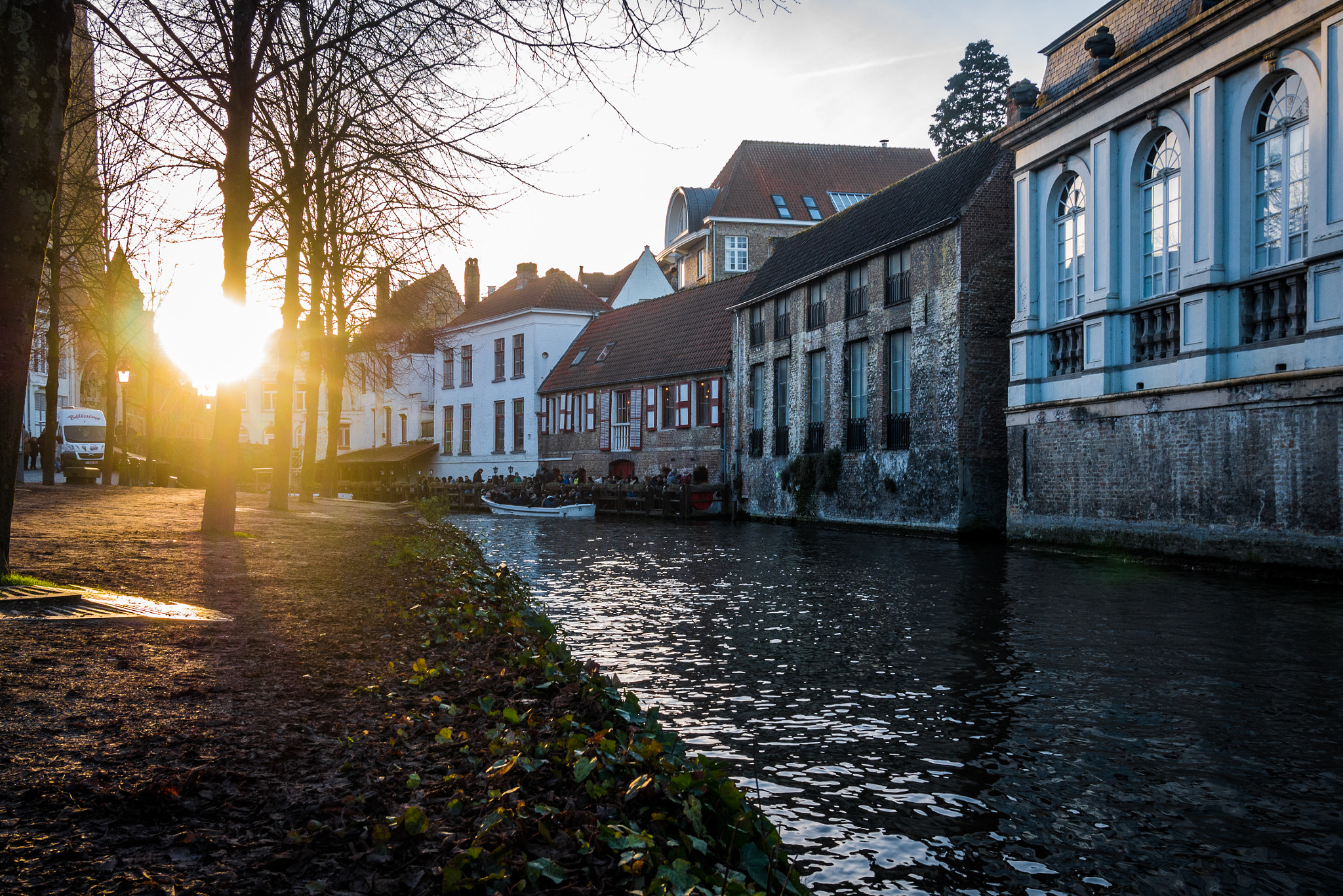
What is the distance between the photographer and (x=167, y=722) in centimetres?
371

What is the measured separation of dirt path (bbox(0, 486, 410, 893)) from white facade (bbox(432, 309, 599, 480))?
3899 centimetres

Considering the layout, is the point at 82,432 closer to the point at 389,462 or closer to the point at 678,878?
the point at 389,462

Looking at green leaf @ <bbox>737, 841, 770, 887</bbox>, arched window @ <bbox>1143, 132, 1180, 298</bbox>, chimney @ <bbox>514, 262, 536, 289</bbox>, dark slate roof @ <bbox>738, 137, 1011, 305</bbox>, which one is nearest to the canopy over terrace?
chimney @ <bbox>514, 262, 536, 289</bbox>

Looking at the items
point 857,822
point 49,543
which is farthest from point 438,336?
point 857,822

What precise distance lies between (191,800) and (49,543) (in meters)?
8.37

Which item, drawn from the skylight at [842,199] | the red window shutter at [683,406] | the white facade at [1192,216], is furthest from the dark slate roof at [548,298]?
the white facade at [1192,216]

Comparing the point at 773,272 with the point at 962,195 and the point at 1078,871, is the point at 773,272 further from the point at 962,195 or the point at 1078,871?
the point at 1078,871

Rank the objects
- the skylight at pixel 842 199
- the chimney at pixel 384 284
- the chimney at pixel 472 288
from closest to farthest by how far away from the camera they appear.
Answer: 1. the chimney at pixel 384 284
2. the skylight at pixel 842 199
3. the chimney at pixel 472 288

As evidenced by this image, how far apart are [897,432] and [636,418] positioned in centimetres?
1674

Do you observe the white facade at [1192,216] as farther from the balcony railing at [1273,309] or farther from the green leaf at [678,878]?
the green leaf at [678,878]

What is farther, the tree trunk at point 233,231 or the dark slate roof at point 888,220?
the dark slate roof at point 888,220

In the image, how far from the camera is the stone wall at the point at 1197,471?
11922 millimetres

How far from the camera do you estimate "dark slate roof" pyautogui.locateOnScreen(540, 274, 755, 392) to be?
35594 mm

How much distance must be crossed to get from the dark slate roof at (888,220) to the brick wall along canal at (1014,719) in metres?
11.8
